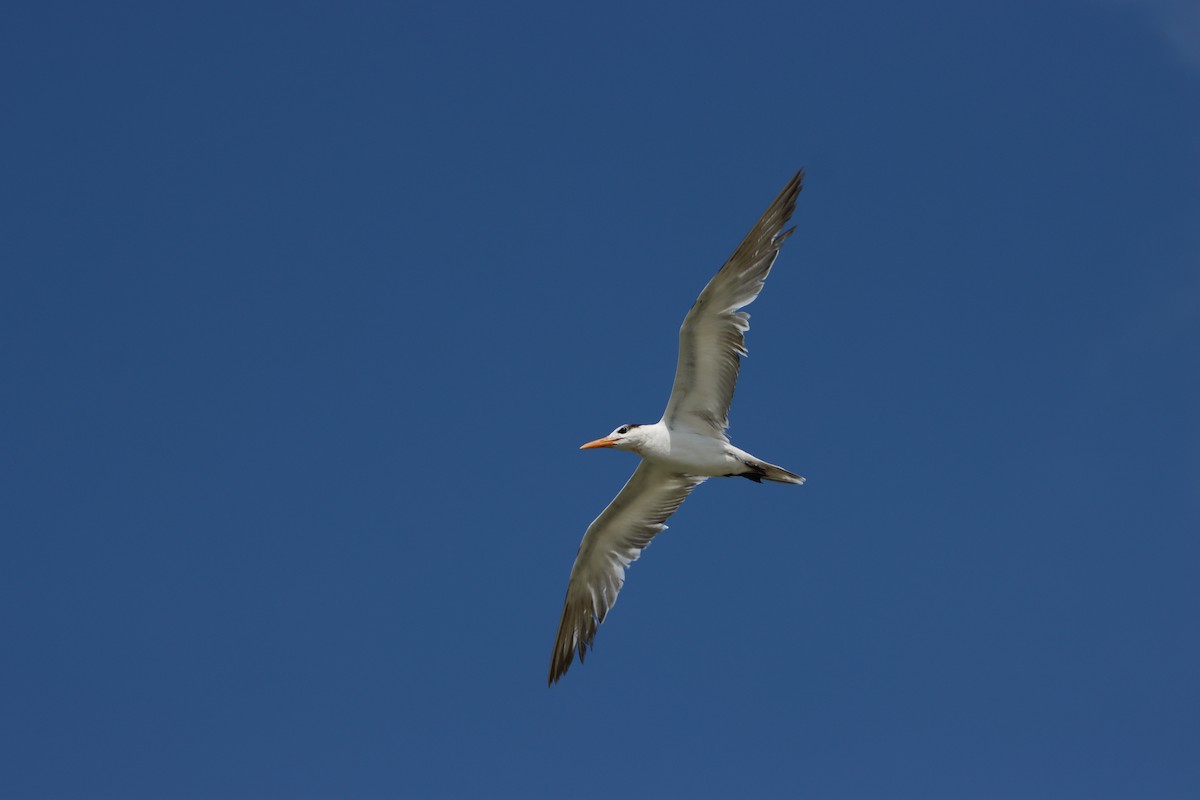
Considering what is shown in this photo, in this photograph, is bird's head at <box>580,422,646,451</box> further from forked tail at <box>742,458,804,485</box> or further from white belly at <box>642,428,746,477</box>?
forked tail at <box>742,458,804,485</box>

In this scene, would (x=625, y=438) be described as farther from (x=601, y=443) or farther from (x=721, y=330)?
(x=721, y=330)

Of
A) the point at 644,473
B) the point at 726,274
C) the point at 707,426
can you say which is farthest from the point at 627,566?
the point at 726,274

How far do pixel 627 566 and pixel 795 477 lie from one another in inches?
102

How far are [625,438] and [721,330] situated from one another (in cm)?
166

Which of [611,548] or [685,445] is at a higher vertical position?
[685,445]

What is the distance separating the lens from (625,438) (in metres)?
14.6

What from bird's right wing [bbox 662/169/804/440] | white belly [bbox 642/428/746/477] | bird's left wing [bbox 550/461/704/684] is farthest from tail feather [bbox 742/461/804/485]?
bird's left wing [bbox 550/461/704/684]

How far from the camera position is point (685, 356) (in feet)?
46.3

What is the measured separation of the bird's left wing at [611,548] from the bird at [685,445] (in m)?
0.01

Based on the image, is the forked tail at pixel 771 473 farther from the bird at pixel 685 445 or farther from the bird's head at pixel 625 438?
the bird's head at pixel 625 438

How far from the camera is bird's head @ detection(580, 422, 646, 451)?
47.7 feet

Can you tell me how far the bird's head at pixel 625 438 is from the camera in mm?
14531

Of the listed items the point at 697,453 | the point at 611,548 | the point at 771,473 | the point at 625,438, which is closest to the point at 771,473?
Result: the point at 771,473

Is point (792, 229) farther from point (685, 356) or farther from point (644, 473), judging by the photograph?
point (644, 473)
